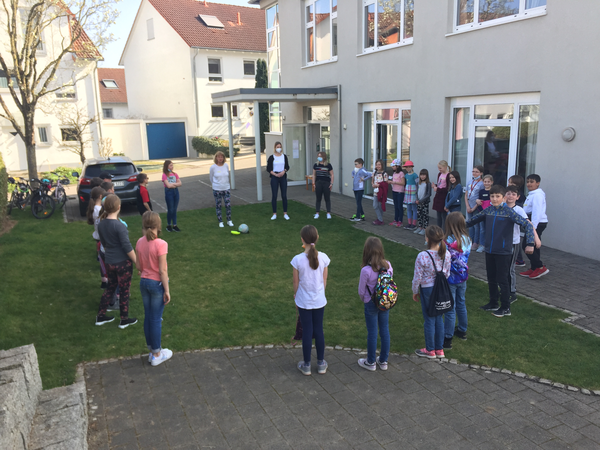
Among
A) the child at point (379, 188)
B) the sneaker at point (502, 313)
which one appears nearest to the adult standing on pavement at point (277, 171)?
the child at point (379, 188)

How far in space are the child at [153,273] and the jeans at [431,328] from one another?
2.73 meters

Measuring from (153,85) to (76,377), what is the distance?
3314 centimetres

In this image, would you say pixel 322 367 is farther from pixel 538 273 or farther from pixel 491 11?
pixel 491 11

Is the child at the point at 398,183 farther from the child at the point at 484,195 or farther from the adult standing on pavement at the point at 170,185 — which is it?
the adult standing on pavement at the point at 170,185

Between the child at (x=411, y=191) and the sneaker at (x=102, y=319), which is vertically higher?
the child at (x=411, y=191)

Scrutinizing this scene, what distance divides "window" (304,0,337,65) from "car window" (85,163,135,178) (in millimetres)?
7364

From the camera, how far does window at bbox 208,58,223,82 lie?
32281 millimetres

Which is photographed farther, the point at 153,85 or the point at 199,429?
the point at 153,85

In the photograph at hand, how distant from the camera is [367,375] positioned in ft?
16.6

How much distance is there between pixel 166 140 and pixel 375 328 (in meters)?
Result: 29.1

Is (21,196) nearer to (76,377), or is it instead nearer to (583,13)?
(76,377)

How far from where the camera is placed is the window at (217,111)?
106 ft

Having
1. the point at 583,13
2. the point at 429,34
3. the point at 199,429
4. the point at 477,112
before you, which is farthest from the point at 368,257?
the point at 429,34

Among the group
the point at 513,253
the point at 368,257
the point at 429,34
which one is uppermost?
the point at 429,34
